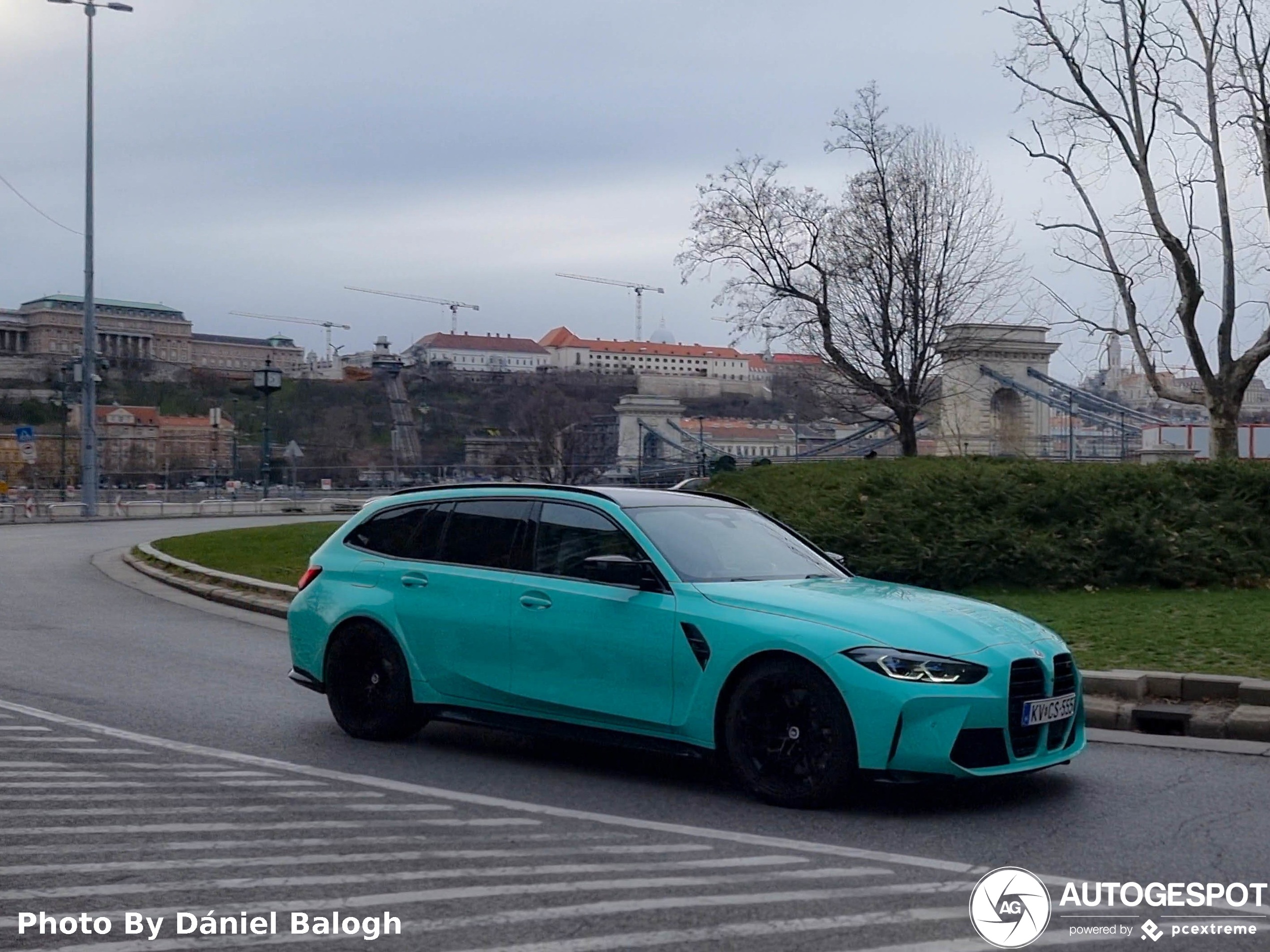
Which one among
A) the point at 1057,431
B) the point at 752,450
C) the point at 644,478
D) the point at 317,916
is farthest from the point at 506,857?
the point at 1057,431

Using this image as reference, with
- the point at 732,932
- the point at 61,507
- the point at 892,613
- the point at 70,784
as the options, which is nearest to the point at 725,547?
the point at 892,613

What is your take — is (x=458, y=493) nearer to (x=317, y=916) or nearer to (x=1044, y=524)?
(x=317, y=916)

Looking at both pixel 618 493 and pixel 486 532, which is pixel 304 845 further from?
pixel 618 493

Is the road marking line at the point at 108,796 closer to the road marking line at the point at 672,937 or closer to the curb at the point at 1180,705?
the road marking line at the point at 672,937

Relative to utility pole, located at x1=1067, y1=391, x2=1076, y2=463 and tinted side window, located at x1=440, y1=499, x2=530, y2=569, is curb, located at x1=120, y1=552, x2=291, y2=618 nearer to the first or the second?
tinted side window, located at x1=440, y1=499, x2=530, y2=569

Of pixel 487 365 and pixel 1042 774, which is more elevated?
pixel 487 365

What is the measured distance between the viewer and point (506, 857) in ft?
17.8

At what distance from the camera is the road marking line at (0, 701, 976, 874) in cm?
543

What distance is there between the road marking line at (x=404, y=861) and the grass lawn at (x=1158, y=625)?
490 centimetres

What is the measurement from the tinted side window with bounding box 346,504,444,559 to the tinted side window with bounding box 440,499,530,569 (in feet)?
0.55

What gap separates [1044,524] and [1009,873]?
10.5 meters

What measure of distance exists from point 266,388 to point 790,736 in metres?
36.2

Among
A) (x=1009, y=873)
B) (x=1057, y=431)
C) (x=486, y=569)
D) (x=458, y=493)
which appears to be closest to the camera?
(x=1009, y=873)

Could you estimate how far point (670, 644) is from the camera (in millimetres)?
6672
